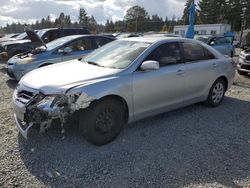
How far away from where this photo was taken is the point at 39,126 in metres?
3.67

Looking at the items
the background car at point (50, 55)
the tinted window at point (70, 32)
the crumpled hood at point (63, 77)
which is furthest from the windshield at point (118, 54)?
the tinted window at point (70, 32)

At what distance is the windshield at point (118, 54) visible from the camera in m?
4.48

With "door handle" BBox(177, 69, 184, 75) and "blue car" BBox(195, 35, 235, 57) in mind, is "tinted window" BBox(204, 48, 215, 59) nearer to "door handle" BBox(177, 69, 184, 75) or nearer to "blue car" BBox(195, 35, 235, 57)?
"door handle" BBox(177, 69, 184, 75)

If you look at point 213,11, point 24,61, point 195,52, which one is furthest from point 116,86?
point 213,11

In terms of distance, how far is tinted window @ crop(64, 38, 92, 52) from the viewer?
27.2ft

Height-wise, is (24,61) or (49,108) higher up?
(24,61)

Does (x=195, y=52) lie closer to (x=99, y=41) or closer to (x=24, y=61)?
(x=99, y=41)

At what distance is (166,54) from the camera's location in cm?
490

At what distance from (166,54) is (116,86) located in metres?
1.40

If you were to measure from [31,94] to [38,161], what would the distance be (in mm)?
954

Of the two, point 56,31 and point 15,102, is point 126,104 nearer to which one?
point 15,102

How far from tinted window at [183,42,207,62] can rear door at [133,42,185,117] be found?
0.24 metres

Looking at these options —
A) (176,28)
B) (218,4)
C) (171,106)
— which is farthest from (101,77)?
(218,4)

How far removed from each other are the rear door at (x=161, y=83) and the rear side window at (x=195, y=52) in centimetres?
24
